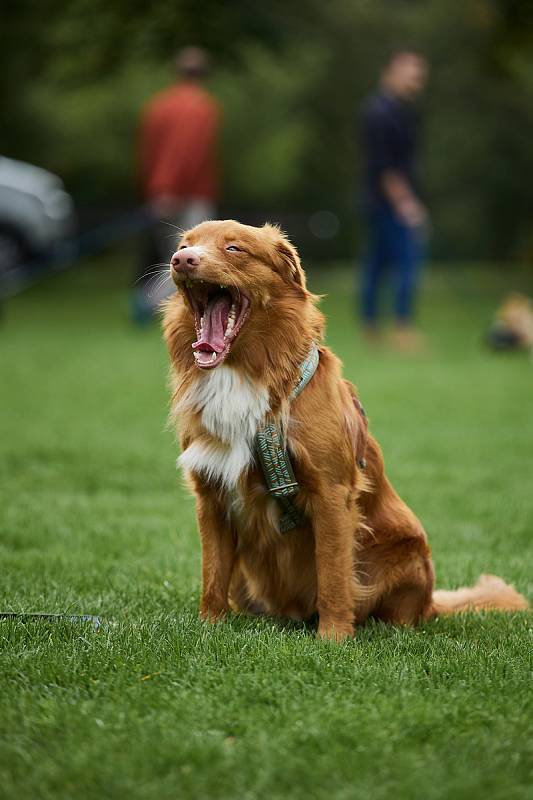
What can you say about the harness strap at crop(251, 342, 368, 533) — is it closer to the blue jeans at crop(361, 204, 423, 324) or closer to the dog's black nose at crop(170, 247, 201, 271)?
the dog's black nose at crop(170, 247, 201, 271)

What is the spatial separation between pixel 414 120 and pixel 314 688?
9.69 m

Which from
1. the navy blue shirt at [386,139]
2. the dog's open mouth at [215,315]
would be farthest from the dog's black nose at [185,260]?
the navy blue shirt at [386,139]

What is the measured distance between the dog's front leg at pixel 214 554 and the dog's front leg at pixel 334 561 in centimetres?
36

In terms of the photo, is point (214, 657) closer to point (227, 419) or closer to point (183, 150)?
point (227, 419)

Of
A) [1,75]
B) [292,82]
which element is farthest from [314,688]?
[292,82]

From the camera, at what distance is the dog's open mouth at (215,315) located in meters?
3.71

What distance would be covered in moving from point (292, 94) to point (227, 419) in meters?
29.2

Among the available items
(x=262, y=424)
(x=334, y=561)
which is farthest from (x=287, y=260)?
(x=334, y=561)

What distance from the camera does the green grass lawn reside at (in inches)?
109

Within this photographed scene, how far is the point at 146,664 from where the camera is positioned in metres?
3.45

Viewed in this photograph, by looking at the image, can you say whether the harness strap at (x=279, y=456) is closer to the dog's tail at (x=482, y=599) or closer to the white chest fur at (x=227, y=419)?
the white chest fur at (x=227, y=419)

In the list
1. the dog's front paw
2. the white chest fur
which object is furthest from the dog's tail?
the white chest fur

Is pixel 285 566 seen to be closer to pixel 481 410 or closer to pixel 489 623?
pixel 489 623

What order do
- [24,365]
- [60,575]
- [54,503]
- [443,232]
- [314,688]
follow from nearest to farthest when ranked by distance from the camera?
1. [314,688]
2. [60,575]
3. [54,503]
4. [24,365]
5. [443,232]
